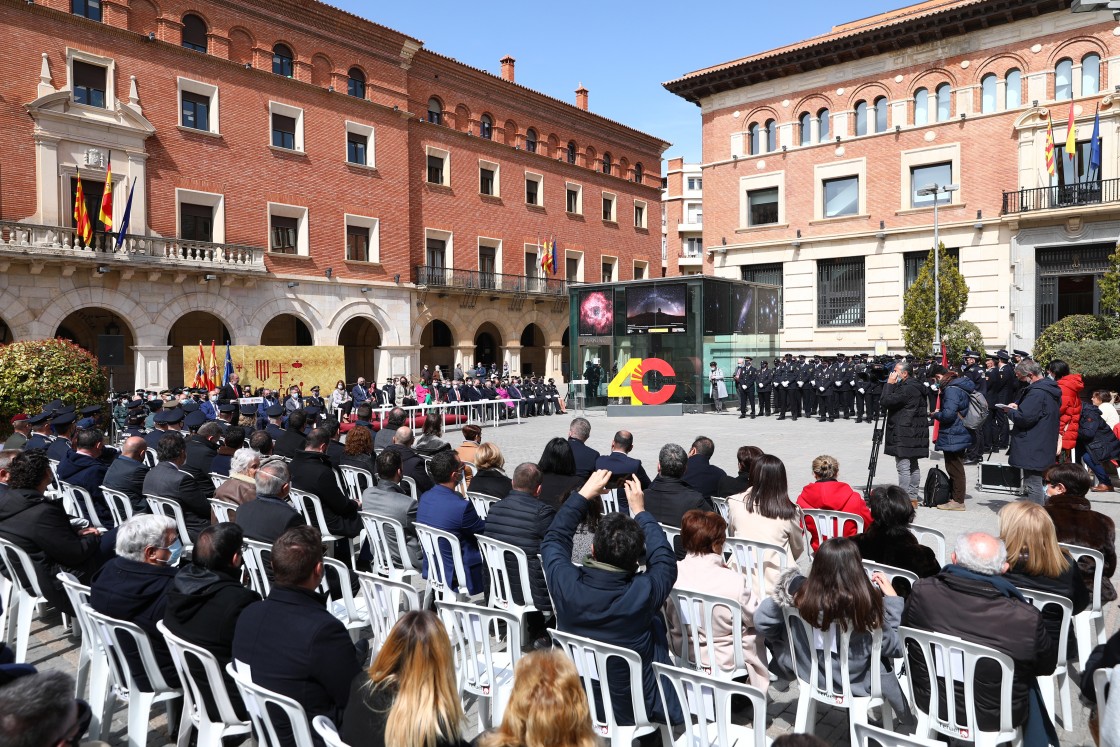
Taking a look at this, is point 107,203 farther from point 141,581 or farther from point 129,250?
point 141,581

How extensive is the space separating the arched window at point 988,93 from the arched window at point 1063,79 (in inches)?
74.4

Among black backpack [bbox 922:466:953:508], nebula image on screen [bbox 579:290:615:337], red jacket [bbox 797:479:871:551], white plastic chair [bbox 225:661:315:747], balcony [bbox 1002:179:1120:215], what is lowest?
black backpack [bbox 922:466:953:508]

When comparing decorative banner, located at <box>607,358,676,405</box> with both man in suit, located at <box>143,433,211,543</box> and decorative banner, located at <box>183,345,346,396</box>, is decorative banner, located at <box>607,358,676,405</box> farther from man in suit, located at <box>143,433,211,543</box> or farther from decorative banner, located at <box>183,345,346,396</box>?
man in suit, located at <box>143,433,211,543</box>

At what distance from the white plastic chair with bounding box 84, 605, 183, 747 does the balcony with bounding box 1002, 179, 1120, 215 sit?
29.3 m

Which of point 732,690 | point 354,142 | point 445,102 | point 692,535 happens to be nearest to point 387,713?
point 732,690

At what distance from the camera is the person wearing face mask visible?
3898 mm

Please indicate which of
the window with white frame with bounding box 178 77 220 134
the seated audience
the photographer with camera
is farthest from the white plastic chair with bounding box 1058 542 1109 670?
the window with white frame with bounding box 178 77 220 134

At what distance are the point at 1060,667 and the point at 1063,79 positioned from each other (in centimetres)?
2877

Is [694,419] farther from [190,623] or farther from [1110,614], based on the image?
[190,623]

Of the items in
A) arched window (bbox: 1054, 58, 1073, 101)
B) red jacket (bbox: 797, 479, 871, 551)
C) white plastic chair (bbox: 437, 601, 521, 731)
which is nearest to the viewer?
white plastic chair (bbox: 437, 601, 521, 731)

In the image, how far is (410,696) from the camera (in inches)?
97.4

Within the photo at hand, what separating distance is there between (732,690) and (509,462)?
11291 millimetres

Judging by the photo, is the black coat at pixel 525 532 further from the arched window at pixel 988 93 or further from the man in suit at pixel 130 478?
the arched window at pixel 988 93

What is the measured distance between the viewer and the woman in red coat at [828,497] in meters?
6.03
